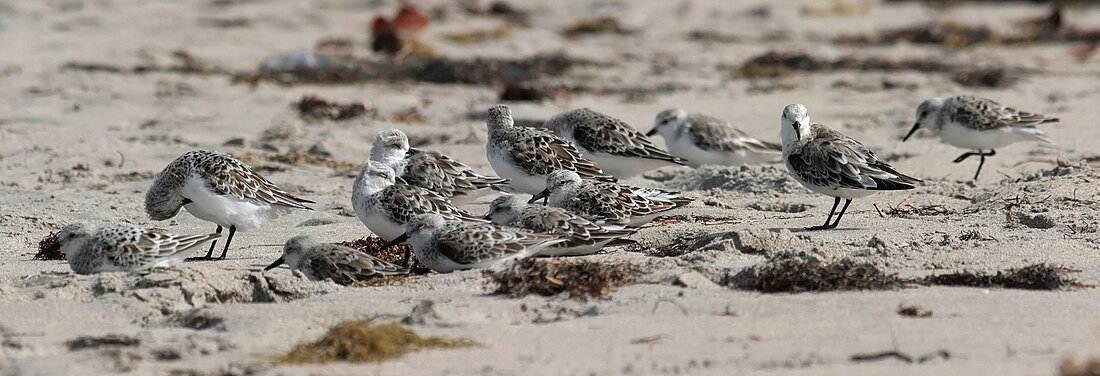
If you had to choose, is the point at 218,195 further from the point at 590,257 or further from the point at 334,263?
the point at 590,257

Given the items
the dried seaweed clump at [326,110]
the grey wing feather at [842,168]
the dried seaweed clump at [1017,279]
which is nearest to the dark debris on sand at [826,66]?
the dried seaweed clump at [326,110]

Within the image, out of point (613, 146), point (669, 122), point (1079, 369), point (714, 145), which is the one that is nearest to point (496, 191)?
point (613, 146)

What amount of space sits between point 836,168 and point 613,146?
7.84 ft

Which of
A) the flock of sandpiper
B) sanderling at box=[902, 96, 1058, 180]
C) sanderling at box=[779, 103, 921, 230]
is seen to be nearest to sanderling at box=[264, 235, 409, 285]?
the flock of sandpiper

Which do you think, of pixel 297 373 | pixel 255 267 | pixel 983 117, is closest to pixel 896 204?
pixel 983 117

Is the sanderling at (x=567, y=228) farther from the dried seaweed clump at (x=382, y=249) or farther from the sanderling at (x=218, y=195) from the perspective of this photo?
the sanderling at (x=218, y=195)

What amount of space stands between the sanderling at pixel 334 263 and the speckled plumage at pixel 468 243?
18 centimetres

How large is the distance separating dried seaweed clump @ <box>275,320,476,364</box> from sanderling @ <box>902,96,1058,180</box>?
6.33 metres

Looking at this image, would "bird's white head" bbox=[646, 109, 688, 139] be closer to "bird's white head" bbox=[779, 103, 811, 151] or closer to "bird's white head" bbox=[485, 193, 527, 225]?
Result: "bird's white head" bbox=[779, 103, 811, 151]

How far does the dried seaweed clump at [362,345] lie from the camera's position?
535 centimetres

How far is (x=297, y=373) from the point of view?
521 centimetres

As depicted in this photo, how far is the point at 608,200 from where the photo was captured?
26.9ft

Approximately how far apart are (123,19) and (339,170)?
9239 mm

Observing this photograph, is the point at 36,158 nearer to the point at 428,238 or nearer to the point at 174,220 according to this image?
the point at 174,220
